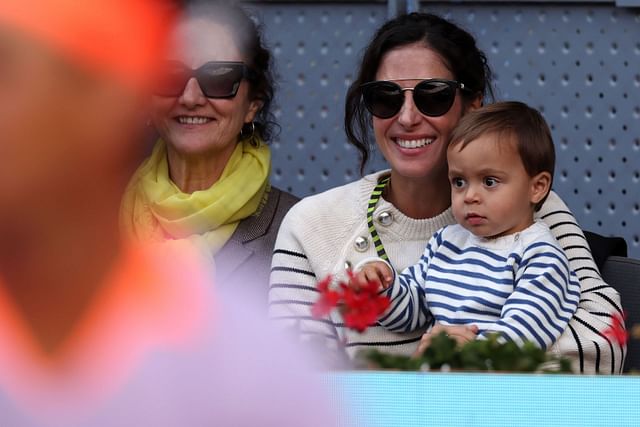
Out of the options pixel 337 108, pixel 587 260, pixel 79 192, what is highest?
pixel 79 192

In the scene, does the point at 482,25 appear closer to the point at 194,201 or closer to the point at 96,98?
the point at 194,201

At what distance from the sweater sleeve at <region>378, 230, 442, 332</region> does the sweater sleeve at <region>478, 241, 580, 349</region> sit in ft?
0.78

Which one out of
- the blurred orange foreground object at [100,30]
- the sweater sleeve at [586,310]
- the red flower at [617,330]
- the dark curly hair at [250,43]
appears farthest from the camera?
the dark curly hair at [250,43]

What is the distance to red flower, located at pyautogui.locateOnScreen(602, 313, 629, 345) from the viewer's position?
1802 mm

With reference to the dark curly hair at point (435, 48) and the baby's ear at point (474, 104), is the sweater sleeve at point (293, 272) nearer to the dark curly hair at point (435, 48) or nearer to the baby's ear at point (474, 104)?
the dark curly hair at point (435, 48)

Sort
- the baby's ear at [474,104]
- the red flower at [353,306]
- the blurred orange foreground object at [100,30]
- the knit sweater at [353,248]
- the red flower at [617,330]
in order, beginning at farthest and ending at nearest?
1. the baby's ear at [474,104]
2. the knit sweater at [353,248]
3. the red flower at [617,330]
4. the red flower at [353,306]
5. the blurred orange foreground object at [100,30]

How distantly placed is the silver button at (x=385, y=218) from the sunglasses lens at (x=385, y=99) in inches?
9.6

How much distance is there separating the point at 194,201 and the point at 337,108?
37.7 inches

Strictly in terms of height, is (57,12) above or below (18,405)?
above

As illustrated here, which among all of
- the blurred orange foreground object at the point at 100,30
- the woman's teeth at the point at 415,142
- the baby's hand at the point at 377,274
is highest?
the blurred orange foreground object at the point at 100,30

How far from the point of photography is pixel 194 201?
2.76 metres

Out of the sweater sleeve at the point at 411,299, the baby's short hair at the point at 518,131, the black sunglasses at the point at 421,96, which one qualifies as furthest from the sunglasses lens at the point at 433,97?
the sweater sleeve at the point at 411,299

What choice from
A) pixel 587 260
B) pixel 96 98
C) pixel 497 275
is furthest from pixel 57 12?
pixel 587 260

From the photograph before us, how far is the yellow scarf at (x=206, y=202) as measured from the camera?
8.93ft
